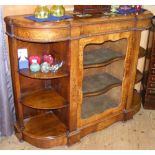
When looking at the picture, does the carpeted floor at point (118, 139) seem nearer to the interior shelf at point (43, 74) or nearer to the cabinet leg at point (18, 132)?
the cabinet leg at point (18, 132)

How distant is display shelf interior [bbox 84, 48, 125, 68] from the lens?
2.17 m

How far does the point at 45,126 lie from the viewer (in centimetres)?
235

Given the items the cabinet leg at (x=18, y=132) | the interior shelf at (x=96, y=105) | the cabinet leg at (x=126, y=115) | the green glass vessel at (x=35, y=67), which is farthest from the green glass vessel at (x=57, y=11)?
the cabinet leg at (x=126, y=115)

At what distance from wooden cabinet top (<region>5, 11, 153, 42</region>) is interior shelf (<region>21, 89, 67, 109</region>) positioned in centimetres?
62

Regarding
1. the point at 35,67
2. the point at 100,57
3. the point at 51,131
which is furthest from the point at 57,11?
the point at 51,131

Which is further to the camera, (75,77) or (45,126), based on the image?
(45,126)

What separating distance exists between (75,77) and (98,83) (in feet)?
1.61

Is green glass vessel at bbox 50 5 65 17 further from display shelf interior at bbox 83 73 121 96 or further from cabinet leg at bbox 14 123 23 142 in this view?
cabinet leg at bbox 14 123 23 142

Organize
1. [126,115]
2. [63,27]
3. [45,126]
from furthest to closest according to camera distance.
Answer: [126,115] < [45,126] < [63,27]

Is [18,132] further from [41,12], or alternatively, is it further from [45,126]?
[41,12]

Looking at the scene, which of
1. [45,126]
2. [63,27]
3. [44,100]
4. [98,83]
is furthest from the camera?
[98,83]

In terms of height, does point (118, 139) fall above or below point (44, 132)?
below
